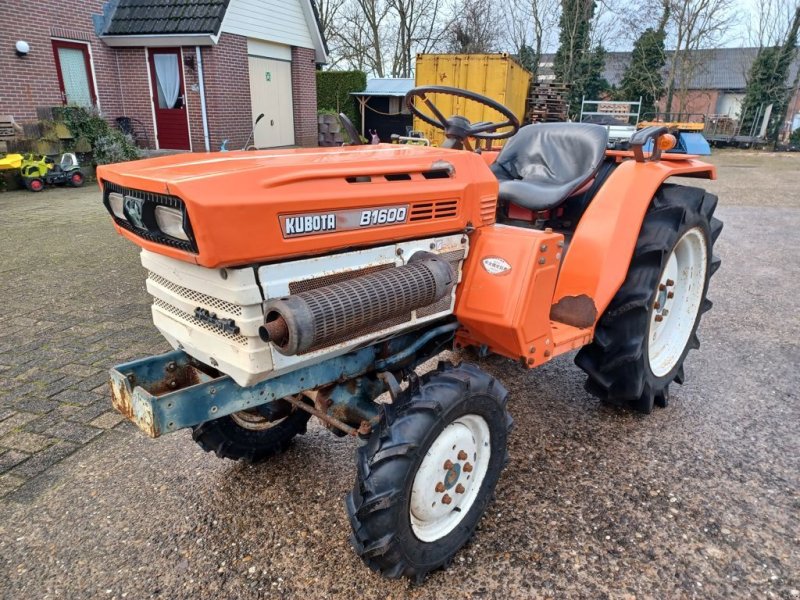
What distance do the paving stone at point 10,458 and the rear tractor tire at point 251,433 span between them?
86 centimetres

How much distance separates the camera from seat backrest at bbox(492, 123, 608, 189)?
2992mm

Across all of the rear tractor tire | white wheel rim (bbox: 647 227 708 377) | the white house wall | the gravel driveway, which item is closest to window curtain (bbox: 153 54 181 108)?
the white house wall

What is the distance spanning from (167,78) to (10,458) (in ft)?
37.2

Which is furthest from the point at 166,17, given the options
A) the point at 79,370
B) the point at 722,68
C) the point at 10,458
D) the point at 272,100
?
the point at 722,68

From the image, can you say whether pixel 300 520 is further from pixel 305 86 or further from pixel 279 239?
pixel 305 86

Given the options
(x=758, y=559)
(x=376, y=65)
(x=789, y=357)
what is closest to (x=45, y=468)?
→ (x=758, y=559)

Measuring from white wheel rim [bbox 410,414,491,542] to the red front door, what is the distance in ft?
39.4

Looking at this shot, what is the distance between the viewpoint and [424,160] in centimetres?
206

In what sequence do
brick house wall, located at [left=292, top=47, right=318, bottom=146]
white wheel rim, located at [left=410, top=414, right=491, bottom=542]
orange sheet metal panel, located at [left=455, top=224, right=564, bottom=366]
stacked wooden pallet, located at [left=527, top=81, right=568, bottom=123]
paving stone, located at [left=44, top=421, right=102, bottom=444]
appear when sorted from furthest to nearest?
stacked wooden pallet, located at [left=527, top=81, right=568, bottom=123]
brick house wall, located at [left=292, top=47, right=318, bottom=146]
paving stone, located at [left=44, top=421, right=102, bottom=444]
orange sheet metal panel, located at [left=455, top=224, right=564, bottom=366]
white wheel rim, located at [left=410, top=414, right=491, bottom=542]

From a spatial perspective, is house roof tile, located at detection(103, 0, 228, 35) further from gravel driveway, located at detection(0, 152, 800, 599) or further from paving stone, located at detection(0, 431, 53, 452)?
paving stone, located at detection(0, 431, 53, 452)

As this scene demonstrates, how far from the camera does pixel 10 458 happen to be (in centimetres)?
258

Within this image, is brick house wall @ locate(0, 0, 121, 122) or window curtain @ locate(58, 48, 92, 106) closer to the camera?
brick house wall @ locate(0, 0, 121, 122)

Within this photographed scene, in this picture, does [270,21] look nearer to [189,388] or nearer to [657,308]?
[657,308]

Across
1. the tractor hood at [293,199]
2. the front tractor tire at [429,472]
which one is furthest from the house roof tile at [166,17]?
the front tractor tire at [429,472]
